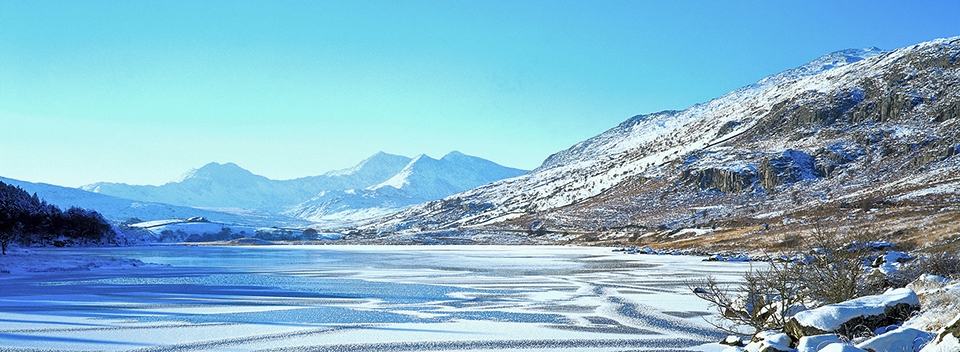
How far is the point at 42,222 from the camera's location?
133m

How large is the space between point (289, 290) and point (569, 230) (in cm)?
14987

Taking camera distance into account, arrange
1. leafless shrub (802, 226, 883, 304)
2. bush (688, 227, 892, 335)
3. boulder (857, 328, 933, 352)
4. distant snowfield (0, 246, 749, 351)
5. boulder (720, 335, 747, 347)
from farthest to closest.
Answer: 1. leafless shrub (802, 226, 883, 304)
2. bush (688, 227, 892, 335)
3. distant snowfield (0, 246, 749, 351)
4. boulder (720, 335, 747, 347)
5. boulder (857, 328, 933, 352)

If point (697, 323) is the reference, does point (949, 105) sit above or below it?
above

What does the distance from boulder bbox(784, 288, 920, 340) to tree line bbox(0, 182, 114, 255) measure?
122665 millimetres

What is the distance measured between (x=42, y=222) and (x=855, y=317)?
147678 millimetres

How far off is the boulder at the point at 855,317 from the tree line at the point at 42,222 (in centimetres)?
12266

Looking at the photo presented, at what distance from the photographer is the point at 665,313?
25000 millimetres

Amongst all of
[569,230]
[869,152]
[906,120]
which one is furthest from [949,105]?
[569,230]

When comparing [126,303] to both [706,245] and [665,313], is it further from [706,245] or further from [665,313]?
[706,245]

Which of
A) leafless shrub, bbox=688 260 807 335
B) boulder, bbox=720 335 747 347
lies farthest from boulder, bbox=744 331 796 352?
boulder, bbox=720 335 747 347

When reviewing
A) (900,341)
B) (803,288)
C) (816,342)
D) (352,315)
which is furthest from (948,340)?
(352,315)

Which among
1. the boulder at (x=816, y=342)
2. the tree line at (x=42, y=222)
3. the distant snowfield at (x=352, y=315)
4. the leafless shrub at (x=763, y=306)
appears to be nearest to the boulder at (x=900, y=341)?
the boulder at (x=816, y=342)

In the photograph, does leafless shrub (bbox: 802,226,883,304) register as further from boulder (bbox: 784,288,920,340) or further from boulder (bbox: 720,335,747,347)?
boulder (bbox: 784,288,920,340)

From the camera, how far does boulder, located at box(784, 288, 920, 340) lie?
48.5 ft
